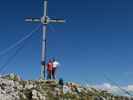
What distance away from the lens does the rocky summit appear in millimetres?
45500

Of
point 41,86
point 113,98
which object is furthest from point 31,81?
point 113,98

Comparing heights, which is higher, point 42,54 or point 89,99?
point 42,54

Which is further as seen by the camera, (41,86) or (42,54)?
(42,54)

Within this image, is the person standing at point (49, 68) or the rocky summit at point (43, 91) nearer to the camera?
the rocky summit at point (43, 91)

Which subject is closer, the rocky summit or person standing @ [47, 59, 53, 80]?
the rocky summit

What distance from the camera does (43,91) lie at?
155 ft

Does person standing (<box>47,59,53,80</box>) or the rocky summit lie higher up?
person standing (<box>47,59,53,80</box>)

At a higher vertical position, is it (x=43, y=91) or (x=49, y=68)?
(x=49, y=68)

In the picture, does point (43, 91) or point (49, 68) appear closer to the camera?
point (43, 91)

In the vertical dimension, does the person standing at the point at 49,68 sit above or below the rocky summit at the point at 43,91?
above

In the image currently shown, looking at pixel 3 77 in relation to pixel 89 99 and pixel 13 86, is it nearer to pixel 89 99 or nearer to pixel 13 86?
pixel 13 86

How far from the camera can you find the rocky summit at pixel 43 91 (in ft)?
149

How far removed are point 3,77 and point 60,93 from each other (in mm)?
6433

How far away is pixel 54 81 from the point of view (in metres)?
50.0
